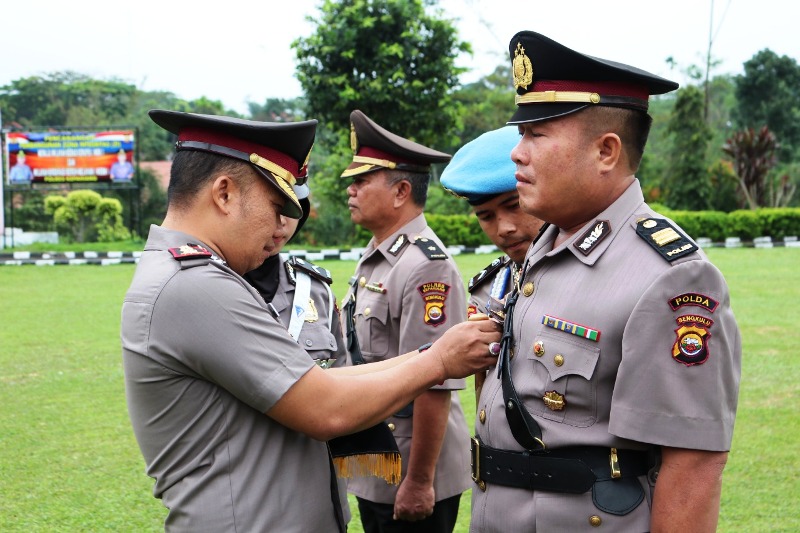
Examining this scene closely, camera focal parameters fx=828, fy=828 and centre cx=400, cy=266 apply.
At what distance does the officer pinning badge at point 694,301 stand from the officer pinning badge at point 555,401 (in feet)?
1.24

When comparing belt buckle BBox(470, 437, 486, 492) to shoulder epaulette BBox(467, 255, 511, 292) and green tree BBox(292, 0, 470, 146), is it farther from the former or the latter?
green tree BBox(292, 0, 470, 146)

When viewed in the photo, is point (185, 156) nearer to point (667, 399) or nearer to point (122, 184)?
point (667, 399)

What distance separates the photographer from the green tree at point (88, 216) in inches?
1069

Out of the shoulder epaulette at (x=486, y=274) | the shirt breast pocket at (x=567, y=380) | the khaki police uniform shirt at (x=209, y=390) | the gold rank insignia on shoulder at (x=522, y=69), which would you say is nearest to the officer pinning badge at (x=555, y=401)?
the shirt breast pocket at (x=567, y=380)

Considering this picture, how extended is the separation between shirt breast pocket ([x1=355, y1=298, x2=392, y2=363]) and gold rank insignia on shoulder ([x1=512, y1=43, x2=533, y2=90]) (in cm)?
169

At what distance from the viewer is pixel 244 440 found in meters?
2.21

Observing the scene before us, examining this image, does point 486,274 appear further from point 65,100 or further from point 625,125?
point 65,100

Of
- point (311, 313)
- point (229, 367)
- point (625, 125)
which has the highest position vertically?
point (625, 125)

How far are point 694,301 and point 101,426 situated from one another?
19.9ft

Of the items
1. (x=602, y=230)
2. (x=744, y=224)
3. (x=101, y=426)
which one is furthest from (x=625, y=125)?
(x=744, y=224)

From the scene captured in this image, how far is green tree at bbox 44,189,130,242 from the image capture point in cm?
2714

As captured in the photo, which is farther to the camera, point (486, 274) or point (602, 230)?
point (486, 274)

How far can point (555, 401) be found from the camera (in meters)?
2.13

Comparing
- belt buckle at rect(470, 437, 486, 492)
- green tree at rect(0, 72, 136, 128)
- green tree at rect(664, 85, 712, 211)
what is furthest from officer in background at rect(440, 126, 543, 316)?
green tree at rect(0, 72, 136, 128)
